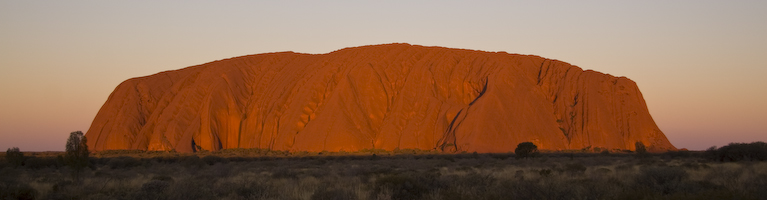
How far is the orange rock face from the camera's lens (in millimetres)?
67750

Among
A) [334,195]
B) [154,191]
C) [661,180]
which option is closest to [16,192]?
[154,191]

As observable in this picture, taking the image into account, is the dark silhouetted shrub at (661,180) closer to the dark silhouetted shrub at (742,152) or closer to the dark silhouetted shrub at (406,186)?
the dark silhouetted shrub at (406,186)

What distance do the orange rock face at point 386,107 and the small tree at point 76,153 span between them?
4320 centimetres

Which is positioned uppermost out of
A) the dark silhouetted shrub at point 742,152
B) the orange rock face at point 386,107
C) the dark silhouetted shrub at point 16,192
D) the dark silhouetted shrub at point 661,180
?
the orange rock face at point 386,107

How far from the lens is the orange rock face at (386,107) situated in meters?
67.8

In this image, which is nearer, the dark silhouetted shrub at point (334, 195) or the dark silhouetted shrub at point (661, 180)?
the dark silhouetted shrub at point (334, 195)

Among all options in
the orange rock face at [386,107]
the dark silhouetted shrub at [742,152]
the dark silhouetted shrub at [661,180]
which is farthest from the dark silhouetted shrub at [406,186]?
the orange rock face at [386,107]

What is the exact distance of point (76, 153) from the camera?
22.7 meters

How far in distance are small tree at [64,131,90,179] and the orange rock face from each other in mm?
43204

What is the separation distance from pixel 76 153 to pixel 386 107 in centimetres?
5388

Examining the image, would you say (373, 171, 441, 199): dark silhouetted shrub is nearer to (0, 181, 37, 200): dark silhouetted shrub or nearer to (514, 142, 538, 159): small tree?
(0, 181, 37, 200): dark silhouetted shrub

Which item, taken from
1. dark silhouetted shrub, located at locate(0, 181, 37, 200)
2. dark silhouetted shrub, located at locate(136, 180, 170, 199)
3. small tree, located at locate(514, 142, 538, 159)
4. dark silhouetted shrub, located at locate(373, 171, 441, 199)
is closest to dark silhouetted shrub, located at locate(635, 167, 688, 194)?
dark silhouetted shrub, located at locate(373, 171, 441, 199)

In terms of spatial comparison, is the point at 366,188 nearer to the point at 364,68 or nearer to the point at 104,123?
the point at 364,68

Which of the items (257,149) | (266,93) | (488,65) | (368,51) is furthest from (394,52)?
(257,149)
